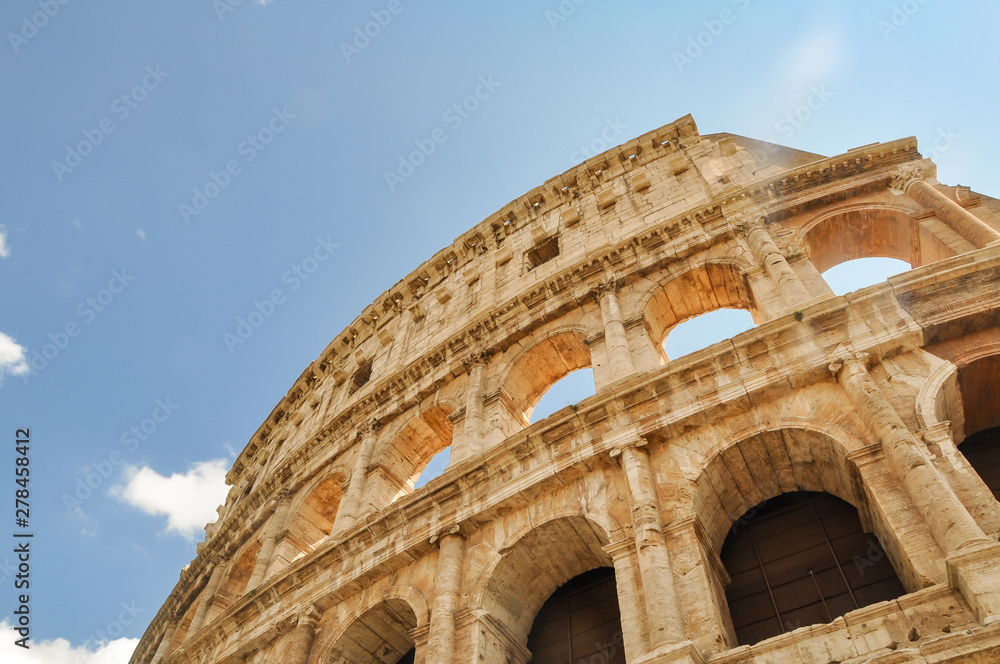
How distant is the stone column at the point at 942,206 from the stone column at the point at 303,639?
1166cm

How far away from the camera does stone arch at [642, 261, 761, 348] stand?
13.2 meters

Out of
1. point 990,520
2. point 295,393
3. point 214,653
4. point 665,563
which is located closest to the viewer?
point 990,520

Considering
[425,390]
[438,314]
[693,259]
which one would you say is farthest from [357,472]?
[693,259]

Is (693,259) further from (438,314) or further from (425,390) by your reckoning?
(438,314)

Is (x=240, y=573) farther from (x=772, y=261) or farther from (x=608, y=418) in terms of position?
(x=772, y=261)

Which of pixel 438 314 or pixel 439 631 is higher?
pixel 438 314

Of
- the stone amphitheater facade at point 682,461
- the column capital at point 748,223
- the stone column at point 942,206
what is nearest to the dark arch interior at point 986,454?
the stone amphitheater facade at point 682,461

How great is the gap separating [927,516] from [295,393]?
19.2 m

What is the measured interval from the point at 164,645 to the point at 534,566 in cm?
1129

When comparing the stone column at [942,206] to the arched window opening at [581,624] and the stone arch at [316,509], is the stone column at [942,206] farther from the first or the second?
the stone arch at [316,509]

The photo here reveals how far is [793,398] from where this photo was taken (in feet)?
29.4

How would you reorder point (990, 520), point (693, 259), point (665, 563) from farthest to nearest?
point (693, 259), point (665, 563), point (990, 520)

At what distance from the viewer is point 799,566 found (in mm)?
8344

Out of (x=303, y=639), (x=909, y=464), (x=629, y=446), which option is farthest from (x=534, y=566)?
(x=909, y=464)
